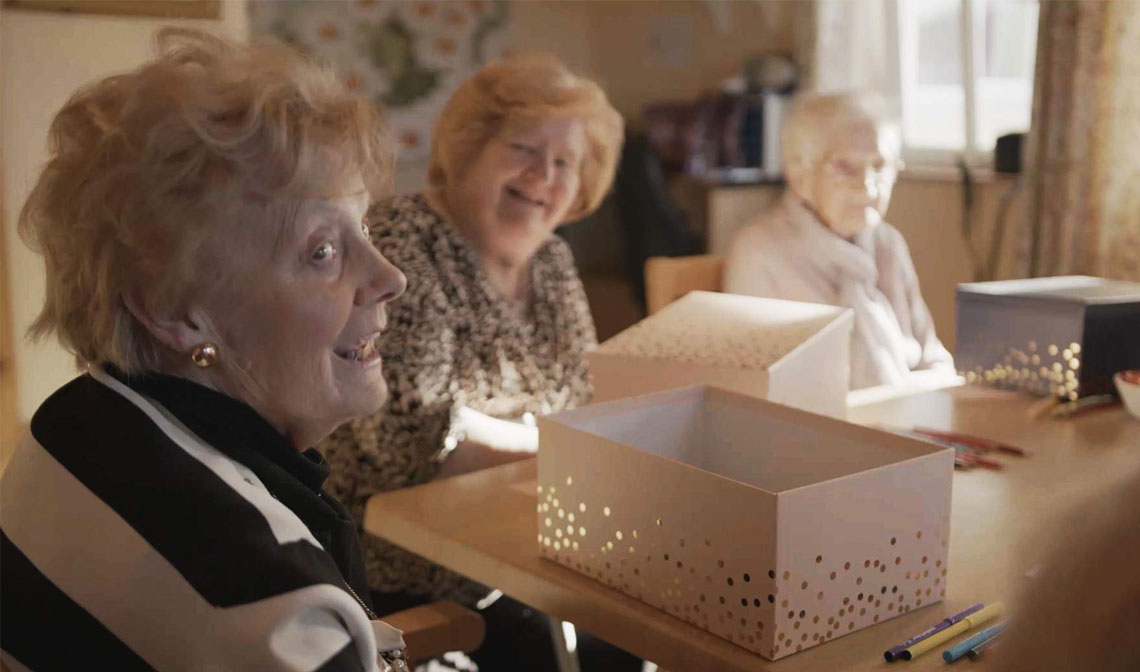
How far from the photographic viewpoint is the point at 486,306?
2.01 m

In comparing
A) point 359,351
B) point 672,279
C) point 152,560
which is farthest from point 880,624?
point 672,279

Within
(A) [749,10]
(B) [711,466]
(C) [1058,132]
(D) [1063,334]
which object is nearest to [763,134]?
(A) [749,10]

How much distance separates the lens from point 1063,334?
2084 mm

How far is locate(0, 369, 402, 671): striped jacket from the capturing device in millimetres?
828

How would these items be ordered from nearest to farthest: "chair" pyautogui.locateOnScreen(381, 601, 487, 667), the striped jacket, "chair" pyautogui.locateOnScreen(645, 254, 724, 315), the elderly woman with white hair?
the striped jacket
"chair" pyautogui.locateOnScreen(381, 601, 487, 667)
"chair" pyautogui.locateOnScreen(645, 254, 724, 315)
the elderly woman with white hair

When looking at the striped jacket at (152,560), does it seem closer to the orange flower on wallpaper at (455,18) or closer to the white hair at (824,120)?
the white hair at (824,120)

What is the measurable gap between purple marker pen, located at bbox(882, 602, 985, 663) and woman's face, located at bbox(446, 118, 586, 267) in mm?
1154

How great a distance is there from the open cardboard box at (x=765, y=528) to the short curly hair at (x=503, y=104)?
896 mm

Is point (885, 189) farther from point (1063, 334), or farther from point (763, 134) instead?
point (763, 134)

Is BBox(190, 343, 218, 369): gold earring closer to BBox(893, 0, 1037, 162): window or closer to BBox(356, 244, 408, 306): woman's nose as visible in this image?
BBox(356, 244, 408, 306): woman's nose

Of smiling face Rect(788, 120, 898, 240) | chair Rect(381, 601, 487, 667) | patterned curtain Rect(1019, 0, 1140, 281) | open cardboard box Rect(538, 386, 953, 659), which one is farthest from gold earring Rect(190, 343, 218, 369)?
patterned curtain Rect(1019, 0, 1140, 281)

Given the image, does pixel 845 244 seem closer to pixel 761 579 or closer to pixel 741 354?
pixel 741 354

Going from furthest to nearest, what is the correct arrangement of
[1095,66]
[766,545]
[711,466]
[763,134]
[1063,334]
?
[763,134] → [1095,66] → [1063,334] → [711,466] → [766,545]

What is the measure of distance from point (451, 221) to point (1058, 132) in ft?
8.23
